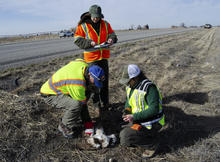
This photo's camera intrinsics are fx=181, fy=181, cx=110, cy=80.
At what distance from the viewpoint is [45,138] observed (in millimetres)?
2891

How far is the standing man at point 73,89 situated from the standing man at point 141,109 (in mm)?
431

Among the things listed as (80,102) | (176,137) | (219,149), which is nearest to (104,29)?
(80,102)

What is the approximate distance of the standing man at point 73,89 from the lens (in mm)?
2568

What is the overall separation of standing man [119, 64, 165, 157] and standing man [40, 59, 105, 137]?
1.41 ft

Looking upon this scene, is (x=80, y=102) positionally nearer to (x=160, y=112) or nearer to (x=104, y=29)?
(x=160, y=112)

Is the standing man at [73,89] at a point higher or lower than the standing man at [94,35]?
lower

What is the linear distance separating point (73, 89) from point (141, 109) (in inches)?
40.4

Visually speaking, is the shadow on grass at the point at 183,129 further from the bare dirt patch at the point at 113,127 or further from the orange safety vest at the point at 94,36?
the orange safety vest at the point at 94,36

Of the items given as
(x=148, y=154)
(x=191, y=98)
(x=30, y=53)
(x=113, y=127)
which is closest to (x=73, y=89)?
(x=113, y=127)

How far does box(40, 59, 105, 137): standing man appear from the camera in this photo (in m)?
2.57

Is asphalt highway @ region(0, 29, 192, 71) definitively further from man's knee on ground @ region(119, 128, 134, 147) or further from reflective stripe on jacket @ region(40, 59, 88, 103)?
man's knee on ground @ region(119, 128, 134, 147)

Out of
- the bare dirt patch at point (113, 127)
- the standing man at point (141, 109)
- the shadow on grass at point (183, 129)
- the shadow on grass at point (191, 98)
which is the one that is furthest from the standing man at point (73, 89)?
the shadow on grass at point (191, 98)

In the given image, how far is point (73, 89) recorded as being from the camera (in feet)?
8.68

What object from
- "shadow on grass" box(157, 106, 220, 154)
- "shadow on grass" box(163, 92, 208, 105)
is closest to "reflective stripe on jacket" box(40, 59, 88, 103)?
"shadow on grass" box(157, 106, 220, 154)
